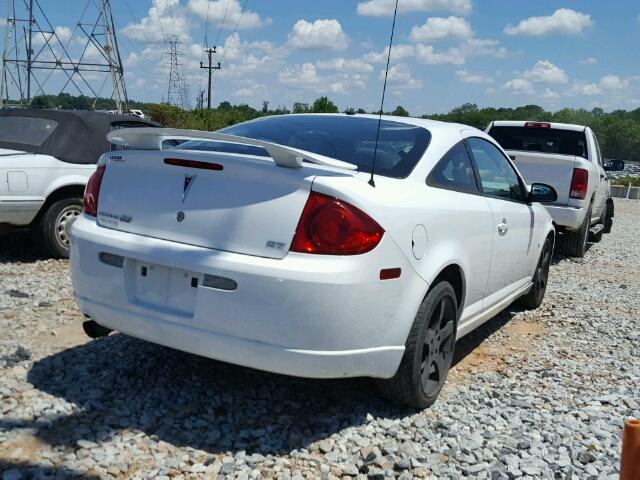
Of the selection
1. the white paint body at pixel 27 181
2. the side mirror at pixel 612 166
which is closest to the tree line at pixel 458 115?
the side mirror at pixel 612 166

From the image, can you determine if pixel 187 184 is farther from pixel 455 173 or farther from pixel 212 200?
pixel 455 173

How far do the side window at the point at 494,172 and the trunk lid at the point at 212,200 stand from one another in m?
1.71

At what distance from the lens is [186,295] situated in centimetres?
291

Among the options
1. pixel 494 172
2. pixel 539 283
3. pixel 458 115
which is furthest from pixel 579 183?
pixel 458 115

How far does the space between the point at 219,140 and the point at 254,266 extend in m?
0.69

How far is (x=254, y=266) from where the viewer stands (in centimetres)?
278

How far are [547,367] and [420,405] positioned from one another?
57.6 inches

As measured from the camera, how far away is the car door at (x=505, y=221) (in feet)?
14.1

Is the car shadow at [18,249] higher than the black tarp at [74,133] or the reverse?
the reverse

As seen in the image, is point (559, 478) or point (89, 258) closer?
point (559, 478)

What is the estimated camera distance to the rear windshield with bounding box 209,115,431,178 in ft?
11.3

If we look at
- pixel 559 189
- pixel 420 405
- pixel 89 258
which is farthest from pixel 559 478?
pixel 559 189

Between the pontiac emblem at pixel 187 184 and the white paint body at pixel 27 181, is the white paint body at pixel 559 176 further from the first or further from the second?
the pontiac emblem at pixel 187 184

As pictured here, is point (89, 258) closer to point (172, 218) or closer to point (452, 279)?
point (172, 218)
